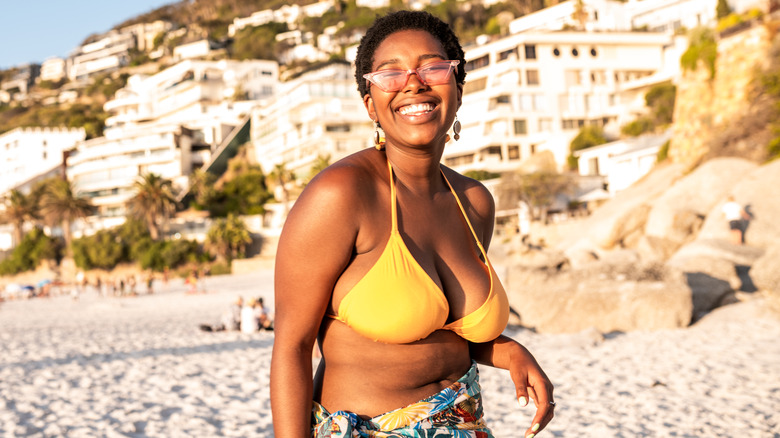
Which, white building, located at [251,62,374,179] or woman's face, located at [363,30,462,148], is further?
white building, located at [251,62,374,179]

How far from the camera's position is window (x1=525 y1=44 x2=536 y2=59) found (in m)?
47.8

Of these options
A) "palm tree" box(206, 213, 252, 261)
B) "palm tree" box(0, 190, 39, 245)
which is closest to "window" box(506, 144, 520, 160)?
"palm tree" box(206, 213, 252, 261)

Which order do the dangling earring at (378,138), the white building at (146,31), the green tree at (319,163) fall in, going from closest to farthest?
the dangling earring at (378,138) < the green tree at (319,163) < the white building at (146,31)

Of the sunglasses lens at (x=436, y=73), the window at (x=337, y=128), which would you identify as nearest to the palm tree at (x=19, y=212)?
the window at (x=337, y=128)

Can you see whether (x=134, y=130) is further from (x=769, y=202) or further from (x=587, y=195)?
(x=769, y=202)

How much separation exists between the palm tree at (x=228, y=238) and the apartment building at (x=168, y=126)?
10607mm

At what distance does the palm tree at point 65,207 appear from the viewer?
5362 centimetres

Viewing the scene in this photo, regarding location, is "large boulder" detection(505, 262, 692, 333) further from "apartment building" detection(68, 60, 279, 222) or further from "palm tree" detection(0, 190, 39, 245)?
"palm tree" detection(0, 190, 39, 245)

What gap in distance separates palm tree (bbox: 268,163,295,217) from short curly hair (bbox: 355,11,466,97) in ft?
160

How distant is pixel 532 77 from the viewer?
47781 mm

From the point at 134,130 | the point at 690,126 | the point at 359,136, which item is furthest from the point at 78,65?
the point at 690,126

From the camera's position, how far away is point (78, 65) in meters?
126

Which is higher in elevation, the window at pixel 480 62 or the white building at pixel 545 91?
the window at pixel 480 62

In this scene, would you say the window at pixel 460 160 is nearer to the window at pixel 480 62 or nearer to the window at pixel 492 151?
the window at pixel 492 151
